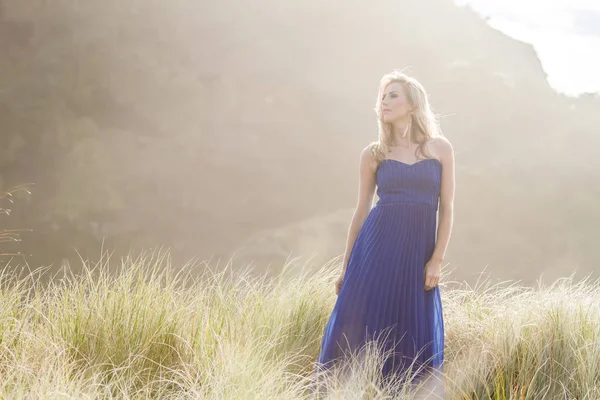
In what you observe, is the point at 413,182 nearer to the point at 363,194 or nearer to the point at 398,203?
the point at 398,203

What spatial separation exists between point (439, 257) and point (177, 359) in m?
1.77

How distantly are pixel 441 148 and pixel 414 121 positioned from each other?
285 millimetres

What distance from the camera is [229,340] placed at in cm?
414

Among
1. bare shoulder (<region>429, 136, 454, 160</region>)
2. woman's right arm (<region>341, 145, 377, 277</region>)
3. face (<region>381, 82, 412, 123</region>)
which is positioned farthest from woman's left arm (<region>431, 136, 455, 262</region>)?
woman's right arm (<region>341, 145, 377, 277</region>)

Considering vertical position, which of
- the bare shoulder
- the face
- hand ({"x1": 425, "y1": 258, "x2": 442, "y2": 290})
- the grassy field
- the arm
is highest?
the face

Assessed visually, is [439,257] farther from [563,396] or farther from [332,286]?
[332,286]

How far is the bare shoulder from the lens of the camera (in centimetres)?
384

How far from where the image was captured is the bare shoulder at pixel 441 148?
3.84 meters

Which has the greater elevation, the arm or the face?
the face

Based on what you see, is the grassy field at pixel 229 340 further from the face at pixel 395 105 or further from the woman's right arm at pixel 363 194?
the face at pixel 395 105

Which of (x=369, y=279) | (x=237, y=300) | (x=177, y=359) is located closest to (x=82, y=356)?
(x=177, y=359)

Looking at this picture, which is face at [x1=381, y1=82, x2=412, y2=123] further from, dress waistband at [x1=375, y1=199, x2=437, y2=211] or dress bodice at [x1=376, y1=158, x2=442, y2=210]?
dress waistband at [x1=375, y1=199, x2=437, y2=211]

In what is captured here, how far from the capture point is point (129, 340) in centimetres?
398

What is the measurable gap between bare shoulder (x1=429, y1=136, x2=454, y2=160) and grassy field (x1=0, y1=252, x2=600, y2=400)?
118 centimetres
